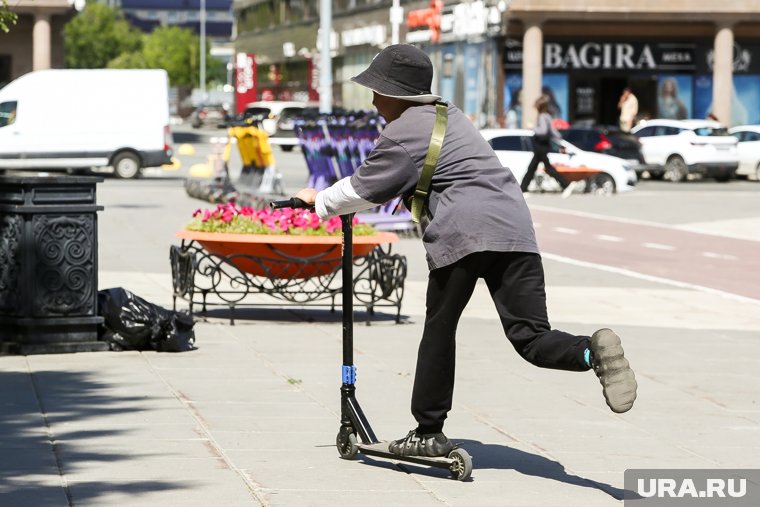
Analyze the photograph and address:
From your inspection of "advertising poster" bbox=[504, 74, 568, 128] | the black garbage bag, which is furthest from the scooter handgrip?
"advertising poster" bbox=[504, 74, 568, 128]

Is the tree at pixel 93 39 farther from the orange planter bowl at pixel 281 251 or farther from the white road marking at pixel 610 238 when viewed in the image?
the orange planter bowl at pixel 281 251

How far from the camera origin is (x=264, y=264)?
37.4 feet

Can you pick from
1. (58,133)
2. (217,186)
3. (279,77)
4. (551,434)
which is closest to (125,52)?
(279,77)

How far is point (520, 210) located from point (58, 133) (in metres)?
28.5

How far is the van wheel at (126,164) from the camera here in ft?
113

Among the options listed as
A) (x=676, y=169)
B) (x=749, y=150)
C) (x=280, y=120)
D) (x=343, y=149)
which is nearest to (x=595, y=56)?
(x=749, y=150)

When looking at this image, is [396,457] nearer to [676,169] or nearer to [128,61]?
[676,169]

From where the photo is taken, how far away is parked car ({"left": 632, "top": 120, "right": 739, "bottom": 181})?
37.0m

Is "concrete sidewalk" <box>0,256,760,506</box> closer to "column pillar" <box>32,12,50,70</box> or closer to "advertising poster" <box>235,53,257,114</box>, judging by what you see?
"column pillar" <box>32,12,50,70</box>

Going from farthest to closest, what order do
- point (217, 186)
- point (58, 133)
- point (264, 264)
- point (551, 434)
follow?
point (58, 133) < point (217, 186) < point (264, 264) < point (551, 434)

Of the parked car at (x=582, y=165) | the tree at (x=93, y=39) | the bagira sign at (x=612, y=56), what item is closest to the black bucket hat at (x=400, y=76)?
the parked car at (x=582, y=165)

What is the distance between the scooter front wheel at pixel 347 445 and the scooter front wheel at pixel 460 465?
1.71 ft

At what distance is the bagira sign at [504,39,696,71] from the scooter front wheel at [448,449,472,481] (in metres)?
45.3

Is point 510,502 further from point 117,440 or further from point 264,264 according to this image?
point 264,264
